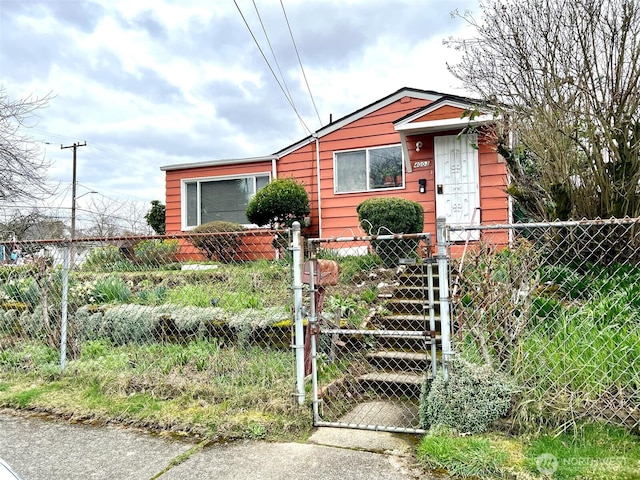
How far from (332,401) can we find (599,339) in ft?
7.07

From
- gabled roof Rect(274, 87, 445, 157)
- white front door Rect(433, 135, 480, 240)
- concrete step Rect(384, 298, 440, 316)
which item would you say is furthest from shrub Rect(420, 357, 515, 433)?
gabled roof Rect(274, 87, 445, 157)

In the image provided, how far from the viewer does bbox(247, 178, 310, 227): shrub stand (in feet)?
30.7

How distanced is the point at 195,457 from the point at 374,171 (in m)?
7.50


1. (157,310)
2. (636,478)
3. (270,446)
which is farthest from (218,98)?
(636,478)

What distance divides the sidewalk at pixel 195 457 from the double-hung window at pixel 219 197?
7.82 metres

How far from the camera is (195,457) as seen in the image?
2.98m

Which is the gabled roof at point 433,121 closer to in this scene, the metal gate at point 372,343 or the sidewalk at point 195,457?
the metal gate at point 372,343

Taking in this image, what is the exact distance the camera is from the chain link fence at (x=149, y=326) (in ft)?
13.2

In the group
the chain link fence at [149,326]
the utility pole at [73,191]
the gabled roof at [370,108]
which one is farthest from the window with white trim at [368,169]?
the utility pole at [73,191]

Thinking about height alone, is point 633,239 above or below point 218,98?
below

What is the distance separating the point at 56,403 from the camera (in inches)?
157

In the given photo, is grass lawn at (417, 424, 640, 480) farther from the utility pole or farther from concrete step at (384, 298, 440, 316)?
the utility pole

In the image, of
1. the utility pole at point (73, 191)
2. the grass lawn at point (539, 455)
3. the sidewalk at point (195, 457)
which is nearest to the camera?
the grass lawn at point (539, 455)

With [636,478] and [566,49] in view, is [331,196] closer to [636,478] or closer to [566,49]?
[566,49]
